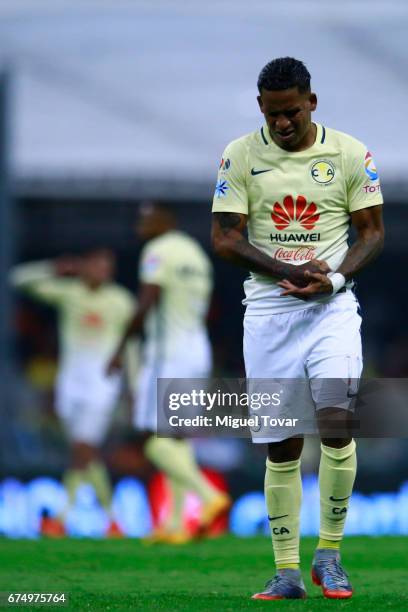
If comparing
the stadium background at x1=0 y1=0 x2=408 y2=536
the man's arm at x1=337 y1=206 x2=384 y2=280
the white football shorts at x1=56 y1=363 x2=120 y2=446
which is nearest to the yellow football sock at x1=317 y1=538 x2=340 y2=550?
the man's arm at x1=337 y1=206 x2=384 y2=280

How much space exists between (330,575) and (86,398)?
24.2 feet

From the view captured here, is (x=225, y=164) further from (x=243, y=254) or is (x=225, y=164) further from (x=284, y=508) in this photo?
(x=284, y=508)

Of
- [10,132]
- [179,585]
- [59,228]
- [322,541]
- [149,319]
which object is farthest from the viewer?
[59,228]

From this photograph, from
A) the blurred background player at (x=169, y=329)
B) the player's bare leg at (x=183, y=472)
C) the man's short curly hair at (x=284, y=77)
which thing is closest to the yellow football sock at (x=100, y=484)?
the blurred background player at (x=169, y=329)

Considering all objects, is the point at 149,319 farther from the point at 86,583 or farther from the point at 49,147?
the point at 49,147

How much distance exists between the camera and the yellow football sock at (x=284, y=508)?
5535mm

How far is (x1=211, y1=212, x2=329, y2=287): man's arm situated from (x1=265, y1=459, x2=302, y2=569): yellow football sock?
762 mm

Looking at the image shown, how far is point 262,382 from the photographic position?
5.64 m

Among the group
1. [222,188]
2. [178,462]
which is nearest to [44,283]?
[178,462]

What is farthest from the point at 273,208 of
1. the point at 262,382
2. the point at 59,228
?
the point at 59,228

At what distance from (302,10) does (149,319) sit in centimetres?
701

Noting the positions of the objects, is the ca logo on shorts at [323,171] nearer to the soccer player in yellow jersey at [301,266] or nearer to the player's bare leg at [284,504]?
the soccer player in yellow jersey at [301,266]

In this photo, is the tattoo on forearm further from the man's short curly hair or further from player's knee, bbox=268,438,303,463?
player's knee, bbox=268,438,303,463

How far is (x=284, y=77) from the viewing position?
542cm
